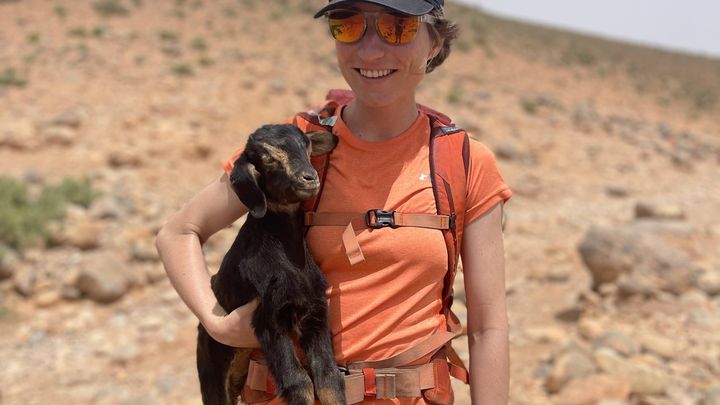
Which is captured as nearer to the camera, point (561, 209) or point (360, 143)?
point (360, 143)

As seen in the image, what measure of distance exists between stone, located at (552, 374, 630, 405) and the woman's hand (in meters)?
3.47

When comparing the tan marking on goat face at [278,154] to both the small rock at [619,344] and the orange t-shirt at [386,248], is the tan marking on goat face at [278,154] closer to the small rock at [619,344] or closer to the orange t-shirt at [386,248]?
the orange t-shirt at [386,248]

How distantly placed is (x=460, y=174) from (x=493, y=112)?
1506 centimetres

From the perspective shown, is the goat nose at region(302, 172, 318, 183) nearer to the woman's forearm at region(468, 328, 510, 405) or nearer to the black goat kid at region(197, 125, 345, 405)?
the black goat kid at region(197, 125, 345, 405)

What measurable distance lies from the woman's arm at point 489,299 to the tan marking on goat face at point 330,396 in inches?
16.6

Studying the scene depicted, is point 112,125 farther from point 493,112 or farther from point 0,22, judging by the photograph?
point 0,22

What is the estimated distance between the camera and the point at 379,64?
2059 mm

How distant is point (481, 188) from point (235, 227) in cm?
674

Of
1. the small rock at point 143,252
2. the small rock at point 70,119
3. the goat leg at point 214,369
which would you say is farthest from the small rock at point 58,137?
the goat leg at point 214,369

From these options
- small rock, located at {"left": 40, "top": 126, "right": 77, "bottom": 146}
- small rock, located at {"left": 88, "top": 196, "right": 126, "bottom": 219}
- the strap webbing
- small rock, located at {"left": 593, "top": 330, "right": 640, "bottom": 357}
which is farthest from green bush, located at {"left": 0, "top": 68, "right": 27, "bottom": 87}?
the strap webbing

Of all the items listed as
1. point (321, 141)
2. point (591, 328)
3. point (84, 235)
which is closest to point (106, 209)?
point (84, 235)

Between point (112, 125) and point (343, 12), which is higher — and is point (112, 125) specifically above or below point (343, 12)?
below

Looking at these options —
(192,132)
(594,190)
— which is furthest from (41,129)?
(594,190)

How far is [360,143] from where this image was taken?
215 centimetres
